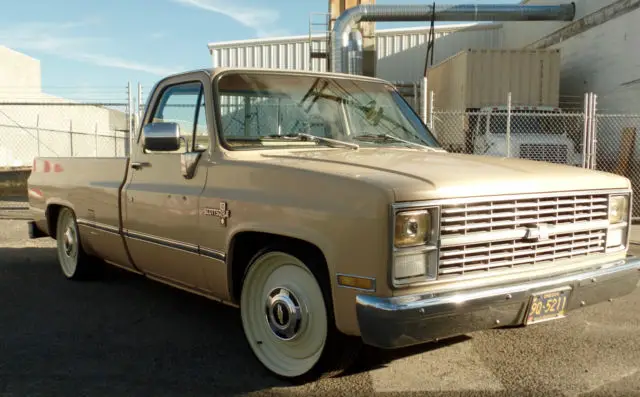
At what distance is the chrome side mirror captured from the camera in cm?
408

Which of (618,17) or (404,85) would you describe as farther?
(404,85)

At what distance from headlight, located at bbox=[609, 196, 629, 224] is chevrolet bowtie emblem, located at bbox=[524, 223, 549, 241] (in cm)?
68

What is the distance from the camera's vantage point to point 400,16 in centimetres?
1806

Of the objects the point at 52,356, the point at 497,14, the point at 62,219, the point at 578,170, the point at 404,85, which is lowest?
the point at 52,356

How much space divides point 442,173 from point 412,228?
0.42 metres

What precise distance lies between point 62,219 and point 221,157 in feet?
10.5

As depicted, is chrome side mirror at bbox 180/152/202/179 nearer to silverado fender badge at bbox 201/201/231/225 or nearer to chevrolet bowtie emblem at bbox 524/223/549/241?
silverado fender badge at bbox 201/201/231/225

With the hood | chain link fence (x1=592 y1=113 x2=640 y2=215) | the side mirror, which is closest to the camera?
the hood

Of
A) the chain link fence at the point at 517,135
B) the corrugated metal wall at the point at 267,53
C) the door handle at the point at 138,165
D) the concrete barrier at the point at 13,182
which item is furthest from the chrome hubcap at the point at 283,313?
the corrugated metal wall at the point at 267,53

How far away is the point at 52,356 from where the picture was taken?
157 inches

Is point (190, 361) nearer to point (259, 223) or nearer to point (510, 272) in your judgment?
point (259, 223)

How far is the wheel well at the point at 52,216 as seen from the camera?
6312mm

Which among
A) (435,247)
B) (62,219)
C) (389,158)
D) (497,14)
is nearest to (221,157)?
(389,158)

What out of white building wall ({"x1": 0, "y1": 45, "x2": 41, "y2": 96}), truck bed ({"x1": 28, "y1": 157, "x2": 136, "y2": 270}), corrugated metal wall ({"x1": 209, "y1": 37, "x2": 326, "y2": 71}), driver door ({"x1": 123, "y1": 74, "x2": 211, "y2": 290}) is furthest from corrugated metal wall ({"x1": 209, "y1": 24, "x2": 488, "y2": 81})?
driver door ({"x1": 123, "y1": 74, "x2": 211, "y2": 290})
